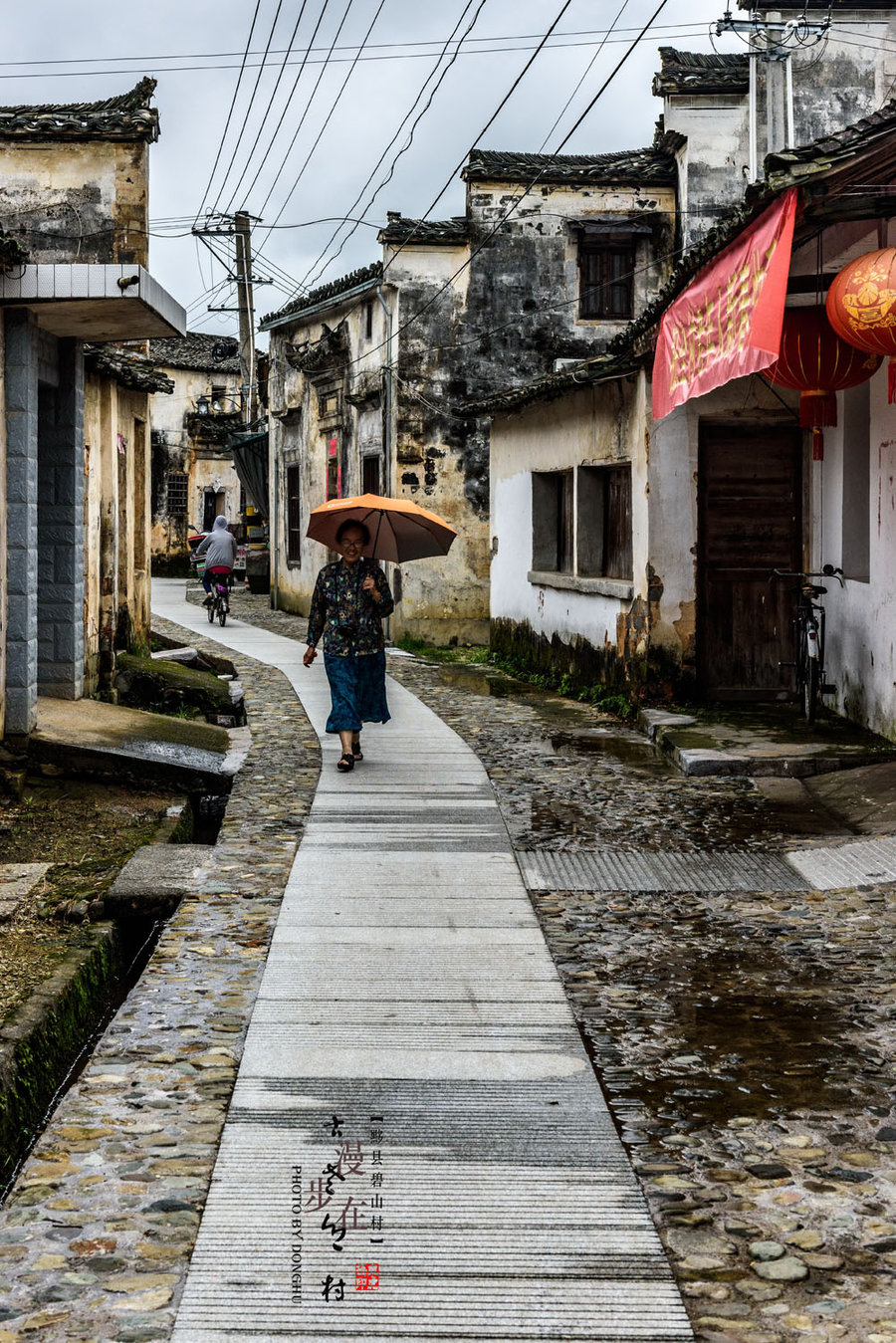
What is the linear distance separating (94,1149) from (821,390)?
7002mm

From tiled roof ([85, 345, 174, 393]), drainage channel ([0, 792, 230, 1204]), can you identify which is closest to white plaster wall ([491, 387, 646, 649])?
tiled roof ([85, 345, 174, 393])

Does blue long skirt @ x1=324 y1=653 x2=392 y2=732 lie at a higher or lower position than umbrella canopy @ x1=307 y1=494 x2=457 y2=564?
lower

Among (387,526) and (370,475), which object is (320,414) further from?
(387,526)

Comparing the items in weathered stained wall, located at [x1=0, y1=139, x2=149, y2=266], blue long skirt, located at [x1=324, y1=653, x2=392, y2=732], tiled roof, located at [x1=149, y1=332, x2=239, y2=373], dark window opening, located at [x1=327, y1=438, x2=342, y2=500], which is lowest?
blue long skirt, located at [x1=324, y1=653, x2=392, y2=732]

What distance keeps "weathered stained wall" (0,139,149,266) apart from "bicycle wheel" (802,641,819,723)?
1243cm

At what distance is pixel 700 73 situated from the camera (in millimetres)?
19156

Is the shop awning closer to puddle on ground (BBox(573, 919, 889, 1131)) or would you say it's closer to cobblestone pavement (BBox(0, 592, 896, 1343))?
cobblestone pavement (BBox(0, 592, 896, 1343))

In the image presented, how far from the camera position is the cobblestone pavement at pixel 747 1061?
10.5 feet

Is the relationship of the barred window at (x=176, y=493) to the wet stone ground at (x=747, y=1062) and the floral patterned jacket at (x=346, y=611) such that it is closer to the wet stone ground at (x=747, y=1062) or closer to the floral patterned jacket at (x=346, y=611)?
the floral patterned jacket at (x=346, y=611)

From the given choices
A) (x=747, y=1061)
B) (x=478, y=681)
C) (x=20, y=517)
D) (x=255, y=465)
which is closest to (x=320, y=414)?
(x=255, y=465)

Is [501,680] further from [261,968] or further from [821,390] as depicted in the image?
[261,968]

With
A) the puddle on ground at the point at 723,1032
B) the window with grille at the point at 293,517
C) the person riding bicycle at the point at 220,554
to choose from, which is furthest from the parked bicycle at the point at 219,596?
the puddle on ground at the point at 723,1032

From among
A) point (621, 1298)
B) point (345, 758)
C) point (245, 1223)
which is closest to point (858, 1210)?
point (621, 1298)

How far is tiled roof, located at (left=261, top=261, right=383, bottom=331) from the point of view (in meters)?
21.3
